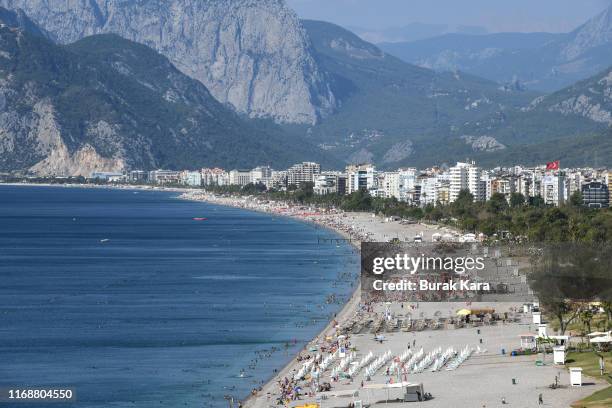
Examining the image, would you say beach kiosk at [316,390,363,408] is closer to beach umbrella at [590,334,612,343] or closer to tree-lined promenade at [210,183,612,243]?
beach umbrella at [590,334,612,343]

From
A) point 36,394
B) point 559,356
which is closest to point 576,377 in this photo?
point 559,356

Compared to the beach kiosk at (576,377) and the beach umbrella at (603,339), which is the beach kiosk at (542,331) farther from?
the beach kiosk at (576,377)

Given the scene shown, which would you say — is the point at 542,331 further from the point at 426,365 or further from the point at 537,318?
the point at 426,365

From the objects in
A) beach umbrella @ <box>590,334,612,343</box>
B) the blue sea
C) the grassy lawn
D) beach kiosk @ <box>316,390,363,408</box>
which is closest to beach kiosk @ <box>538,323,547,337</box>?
the grassy lawn

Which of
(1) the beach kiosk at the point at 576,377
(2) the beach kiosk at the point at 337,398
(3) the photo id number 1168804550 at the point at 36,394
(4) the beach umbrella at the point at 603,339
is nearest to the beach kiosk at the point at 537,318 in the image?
(4) the beach umbrella at the point at 603,339

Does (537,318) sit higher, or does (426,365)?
(537,318)
